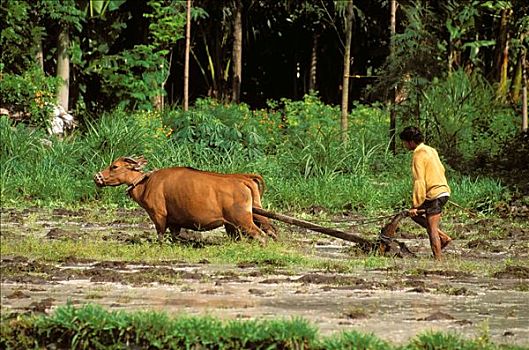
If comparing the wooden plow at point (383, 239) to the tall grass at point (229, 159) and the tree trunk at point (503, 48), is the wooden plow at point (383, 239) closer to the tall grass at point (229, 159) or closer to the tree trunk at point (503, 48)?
the tall grass at point (229, 159)

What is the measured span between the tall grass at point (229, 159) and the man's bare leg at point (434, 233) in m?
5.20

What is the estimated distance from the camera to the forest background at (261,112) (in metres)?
18.8

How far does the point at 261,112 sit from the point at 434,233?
1412 centimetres

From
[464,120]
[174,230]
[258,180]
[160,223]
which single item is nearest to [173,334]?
[160,223]

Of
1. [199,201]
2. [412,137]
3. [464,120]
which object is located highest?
[412,137]

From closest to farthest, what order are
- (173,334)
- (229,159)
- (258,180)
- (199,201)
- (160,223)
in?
(173,334) → (199,201) → (160,223) → (258,180) → (229,159)

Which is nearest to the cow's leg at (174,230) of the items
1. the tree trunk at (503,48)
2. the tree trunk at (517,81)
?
the tree trunk at (517,81)

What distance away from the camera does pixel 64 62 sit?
26.5 metres

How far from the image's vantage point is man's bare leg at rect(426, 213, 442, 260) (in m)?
12.6

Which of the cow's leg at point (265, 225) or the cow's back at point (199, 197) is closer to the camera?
the cow's back at point (199, 197)

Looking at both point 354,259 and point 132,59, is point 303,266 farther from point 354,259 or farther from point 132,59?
point 132,59

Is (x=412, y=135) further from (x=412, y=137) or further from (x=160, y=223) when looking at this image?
(x=160, y=223)

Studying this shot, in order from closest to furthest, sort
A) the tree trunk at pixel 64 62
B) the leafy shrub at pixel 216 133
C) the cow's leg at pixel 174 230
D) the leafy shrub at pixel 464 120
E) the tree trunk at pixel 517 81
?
the cow's leg at pixel 174 230, the leafy shrub at pixel 216 133, the leafy shrub at pixel 464 120, the tree trunk at pixel 64 62, the tree trunk at pixel 517 81

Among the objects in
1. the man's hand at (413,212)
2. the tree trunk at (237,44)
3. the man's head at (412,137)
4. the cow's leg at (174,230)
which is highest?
the tree trunk at (237,44)
